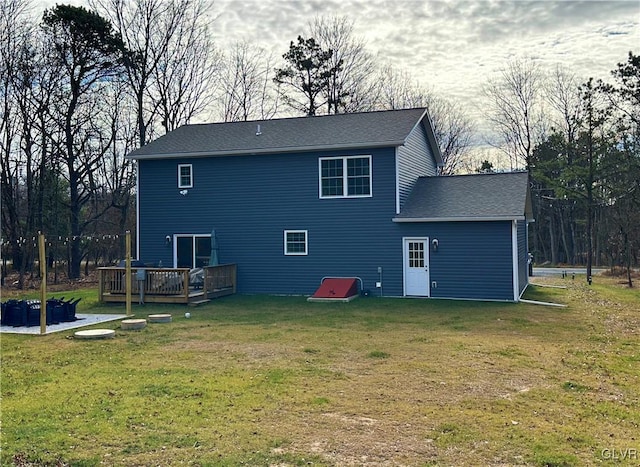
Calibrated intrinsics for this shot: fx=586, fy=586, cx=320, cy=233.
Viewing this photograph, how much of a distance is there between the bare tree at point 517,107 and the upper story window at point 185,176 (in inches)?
886

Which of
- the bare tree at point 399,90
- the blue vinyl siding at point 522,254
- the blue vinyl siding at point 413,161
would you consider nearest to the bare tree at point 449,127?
the bare tree at point 399,90

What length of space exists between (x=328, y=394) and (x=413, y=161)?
12939 millimetres

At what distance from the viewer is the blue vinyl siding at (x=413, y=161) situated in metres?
17.3

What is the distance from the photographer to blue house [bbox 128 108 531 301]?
16.2 meters

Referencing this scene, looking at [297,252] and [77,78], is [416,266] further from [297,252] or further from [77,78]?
[77,78]

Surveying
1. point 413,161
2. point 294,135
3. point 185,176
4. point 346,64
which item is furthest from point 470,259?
point 346,64

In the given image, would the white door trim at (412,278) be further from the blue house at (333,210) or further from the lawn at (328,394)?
the lawn at (328,394)

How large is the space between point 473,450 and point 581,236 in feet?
117

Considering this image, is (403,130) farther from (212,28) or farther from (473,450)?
(212,28)

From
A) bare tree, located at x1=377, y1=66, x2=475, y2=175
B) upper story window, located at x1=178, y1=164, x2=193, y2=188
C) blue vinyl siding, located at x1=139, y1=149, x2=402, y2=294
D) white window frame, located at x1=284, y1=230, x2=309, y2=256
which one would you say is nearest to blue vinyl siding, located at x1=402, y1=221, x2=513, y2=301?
blue vinyl siding, located at x1=139, y1=149, x2=402, y2=294

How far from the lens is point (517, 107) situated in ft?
116

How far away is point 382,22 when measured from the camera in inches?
647

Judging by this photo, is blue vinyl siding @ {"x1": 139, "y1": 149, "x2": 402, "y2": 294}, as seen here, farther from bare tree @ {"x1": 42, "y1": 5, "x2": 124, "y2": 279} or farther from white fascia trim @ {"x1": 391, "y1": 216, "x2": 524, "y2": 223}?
bare tree @ {"x1": 42, "y1": 5, "x2": 124, "y2": 279}

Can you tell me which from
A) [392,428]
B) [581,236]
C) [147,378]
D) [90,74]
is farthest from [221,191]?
[581,236]
